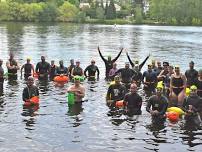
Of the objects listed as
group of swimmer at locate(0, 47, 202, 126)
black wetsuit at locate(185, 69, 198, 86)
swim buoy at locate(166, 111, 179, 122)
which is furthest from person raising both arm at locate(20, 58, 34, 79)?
swim buoy at locate(166, 111, 179, 122)

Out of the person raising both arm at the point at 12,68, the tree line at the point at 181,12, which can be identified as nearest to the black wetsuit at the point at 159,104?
the person raising both arm at the point at 12,68

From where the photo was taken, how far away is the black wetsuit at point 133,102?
67.5 ft

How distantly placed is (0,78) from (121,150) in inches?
574

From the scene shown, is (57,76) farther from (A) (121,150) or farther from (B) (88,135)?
(A) (121,150)

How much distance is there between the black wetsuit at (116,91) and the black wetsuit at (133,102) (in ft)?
5.22

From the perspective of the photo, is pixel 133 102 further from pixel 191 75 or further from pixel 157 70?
pixel 157 70

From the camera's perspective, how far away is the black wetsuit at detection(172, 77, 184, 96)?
2247cm

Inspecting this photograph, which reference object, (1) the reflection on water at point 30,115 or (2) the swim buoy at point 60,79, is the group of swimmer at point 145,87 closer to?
(1) the reflection on water at point 30,115

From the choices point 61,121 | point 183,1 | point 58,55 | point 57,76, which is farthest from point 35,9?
point 61,121

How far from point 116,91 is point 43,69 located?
10194 mm

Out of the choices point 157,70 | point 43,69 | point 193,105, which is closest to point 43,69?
point 43,69

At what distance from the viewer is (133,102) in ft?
67.8

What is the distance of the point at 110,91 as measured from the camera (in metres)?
22.3

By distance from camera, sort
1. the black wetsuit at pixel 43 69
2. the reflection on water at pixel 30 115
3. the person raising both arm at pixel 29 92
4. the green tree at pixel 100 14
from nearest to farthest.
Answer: the reflection on water at pixel 30 115
the person raising both arm at pixel 29 92
the black wetsuit at pixel 43 69
the green tree at pixel 100 14
